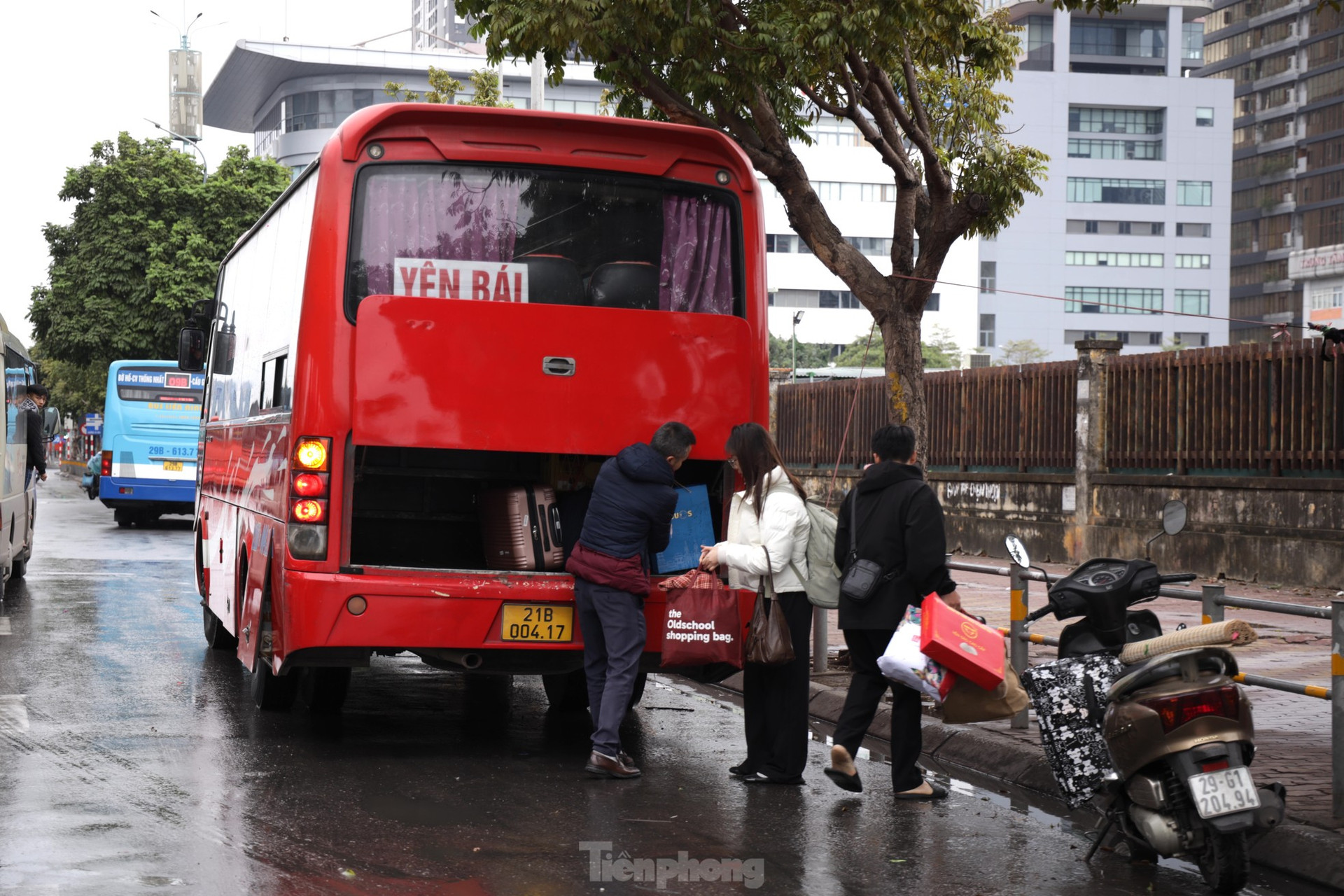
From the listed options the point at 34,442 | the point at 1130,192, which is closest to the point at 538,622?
the point at 34,442

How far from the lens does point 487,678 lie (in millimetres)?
11422

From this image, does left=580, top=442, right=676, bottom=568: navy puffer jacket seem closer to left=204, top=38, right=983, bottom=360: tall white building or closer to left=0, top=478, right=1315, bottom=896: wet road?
left=0, top=478, right=1315, bottom=896: wet road

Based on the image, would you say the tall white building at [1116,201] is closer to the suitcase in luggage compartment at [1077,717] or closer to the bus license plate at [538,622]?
the bus license plate at [538,622]

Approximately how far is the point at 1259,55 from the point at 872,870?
113437 millimetres

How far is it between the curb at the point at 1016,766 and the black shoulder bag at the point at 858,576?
1.27 m

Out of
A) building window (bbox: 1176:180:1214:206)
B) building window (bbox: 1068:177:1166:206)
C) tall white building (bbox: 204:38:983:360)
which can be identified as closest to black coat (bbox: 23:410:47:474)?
tall white building (bbox: 204:38:983:360)

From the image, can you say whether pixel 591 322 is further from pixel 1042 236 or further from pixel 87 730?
pixel 1042 236

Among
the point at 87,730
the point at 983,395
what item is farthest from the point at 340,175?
the point at 983,395

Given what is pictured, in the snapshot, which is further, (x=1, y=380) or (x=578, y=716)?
(x=1, y=380)

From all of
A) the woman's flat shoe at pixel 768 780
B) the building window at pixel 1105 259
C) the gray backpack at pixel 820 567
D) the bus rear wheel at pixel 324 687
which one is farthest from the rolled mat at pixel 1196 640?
the building window at pixel 1105 259

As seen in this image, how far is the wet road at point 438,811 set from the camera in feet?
18.5

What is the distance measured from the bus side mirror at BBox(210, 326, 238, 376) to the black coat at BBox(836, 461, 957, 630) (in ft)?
19.2

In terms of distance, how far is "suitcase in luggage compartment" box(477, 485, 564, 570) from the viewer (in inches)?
335

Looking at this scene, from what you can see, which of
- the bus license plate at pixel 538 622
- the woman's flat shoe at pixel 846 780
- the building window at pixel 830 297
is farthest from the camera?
the building window at pixel 830 297
